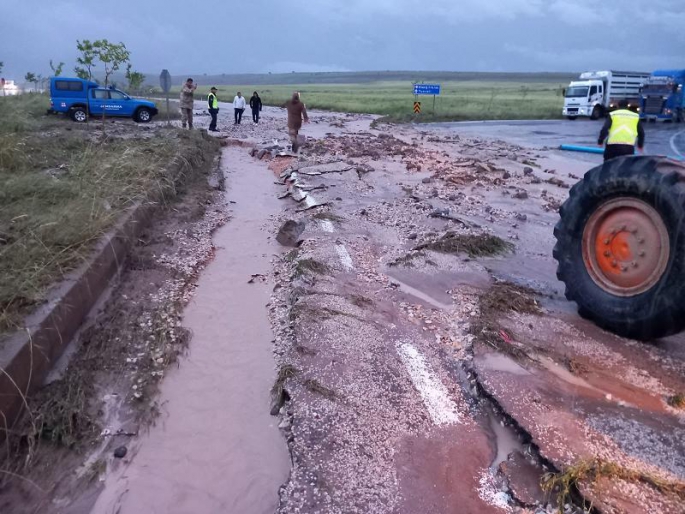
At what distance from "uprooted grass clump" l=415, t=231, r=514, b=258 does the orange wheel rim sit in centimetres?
208

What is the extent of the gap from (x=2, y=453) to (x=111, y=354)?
4.03ft

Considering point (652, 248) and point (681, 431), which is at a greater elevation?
point (652, 248)

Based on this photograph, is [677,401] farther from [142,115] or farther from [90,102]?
[90,102]

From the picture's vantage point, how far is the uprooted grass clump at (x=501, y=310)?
451cm

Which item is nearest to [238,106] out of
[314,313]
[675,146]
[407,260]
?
[675,146]

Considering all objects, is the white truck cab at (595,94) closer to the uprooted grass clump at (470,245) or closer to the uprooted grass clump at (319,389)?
the uprooted grass clump at (470,245)

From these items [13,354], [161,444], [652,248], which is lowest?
[161,444]

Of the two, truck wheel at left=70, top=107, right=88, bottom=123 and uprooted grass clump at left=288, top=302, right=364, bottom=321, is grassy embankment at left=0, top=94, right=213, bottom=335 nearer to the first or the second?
uprooted grass clump at left=288, top=302, right=364, bottom=321

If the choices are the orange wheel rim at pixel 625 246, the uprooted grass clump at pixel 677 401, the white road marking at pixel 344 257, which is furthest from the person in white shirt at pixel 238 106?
the uprooted grass clump at pixel 677 401

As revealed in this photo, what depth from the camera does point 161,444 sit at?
11.7 ft

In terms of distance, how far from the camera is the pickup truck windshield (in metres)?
36.3

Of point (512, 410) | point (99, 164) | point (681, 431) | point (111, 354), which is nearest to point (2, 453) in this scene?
point (111, 354)

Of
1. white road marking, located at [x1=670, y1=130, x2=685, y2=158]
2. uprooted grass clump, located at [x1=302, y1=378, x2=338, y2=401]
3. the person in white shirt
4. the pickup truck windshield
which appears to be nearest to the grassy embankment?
uprooted grass clump, located at [x1=302, y1=378, x2=338, y2=401]

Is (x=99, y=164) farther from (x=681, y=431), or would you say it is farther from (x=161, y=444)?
(x=681, y=431)
